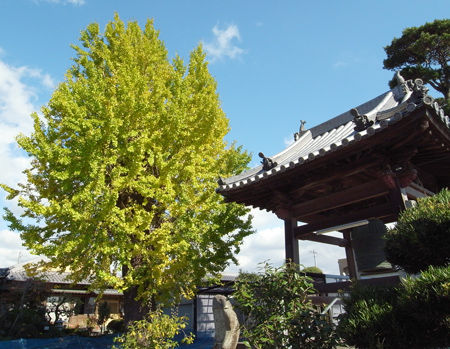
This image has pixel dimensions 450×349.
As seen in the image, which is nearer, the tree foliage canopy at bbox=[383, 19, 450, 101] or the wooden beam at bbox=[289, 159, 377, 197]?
the wooden beam at bbox=[289, 159, 377, 197]

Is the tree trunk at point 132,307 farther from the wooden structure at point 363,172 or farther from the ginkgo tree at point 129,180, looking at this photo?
the wooden structure at point 363,172

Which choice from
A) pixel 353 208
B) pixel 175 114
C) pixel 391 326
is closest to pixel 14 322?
pixel 175 114

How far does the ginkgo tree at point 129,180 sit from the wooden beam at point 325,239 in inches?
116

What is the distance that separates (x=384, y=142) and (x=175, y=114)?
Result: 16.7 ft

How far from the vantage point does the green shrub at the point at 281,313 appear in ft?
10.2

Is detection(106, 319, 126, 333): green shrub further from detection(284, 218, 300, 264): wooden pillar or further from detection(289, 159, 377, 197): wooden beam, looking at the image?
detection(289, 159, 377, 197): wooden beam

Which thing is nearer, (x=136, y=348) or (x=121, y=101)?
(x=136, y=348)

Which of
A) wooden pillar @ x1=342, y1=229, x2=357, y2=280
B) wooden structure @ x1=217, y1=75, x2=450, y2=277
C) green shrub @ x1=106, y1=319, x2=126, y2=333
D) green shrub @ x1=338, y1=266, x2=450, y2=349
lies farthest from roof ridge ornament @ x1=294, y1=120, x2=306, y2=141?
green shrub @ x1=106, y1=319, x2=126, y2=333

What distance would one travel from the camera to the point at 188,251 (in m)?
7.66

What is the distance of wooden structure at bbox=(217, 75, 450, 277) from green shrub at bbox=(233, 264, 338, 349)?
1.27 metres

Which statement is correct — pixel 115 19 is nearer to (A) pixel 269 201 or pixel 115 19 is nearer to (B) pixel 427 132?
(A) pixel 269 201

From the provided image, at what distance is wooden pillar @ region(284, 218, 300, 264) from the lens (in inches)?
192

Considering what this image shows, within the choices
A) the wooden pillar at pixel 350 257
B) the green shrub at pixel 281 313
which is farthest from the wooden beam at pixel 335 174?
the wooden pillar at pixel 350 257

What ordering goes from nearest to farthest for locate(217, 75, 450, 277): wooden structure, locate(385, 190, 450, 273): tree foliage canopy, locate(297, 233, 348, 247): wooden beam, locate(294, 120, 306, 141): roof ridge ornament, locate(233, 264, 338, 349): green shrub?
locate(385, 190, 450, 273): tree foliage canopy → locate(233, 264, 338, 349): green shrub → locate(217, 75, 450, 277): wooden structure → locate(297, 233, 348, 247): wooden beam → locate(294, 120, 306, 141): roof ridge ornament
